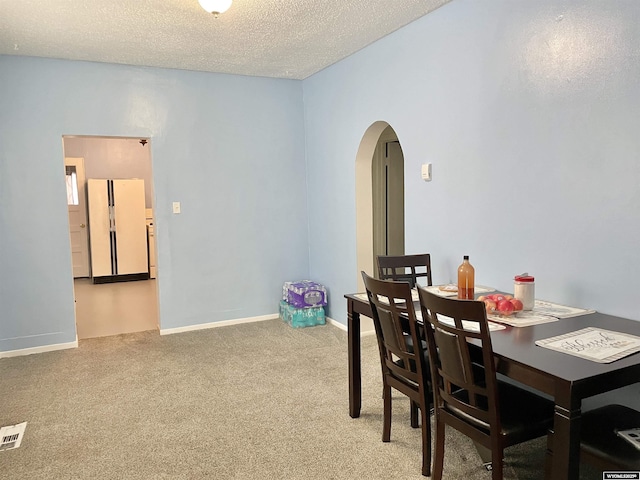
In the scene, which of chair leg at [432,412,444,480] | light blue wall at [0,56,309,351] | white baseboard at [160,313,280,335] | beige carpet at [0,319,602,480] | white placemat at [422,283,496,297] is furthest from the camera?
white baseboard at [160,313,280,335]

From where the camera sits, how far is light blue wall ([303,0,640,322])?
7.04 feet

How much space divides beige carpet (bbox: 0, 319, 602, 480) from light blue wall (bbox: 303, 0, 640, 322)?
980 millimetres

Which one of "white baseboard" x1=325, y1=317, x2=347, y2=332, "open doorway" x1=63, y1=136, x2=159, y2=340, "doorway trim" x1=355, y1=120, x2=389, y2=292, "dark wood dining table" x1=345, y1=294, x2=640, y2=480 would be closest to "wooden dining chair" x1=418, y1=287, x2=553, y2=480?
"dark wood dining table" x1=345, y1=294, x2=640, y2=480

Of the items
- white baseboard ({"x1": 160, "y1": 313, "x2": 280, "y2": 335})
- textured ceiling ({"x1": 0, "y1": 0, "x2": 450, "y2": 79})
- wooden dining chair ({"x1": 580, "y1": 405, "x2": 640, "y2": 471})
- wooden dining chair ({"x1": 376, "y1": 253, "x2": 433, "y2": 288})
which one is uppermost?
textured ceiling ({"x1": 0, "y1": 0, "x2": 450, "y2": 79})

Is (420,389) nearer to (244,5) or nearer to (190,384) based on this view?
(190,384)

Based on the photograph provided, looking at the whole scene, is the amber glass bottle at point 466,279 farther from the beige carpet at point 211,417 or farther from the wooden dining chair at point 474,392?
the beige carpet at point 211,417

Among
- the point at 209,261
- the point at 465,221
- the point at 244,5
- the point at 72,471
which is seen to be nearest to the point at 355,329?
the point at 465,221

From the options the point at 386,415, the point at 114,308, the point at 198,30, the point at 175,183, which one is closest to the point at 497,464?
the point at 386,415

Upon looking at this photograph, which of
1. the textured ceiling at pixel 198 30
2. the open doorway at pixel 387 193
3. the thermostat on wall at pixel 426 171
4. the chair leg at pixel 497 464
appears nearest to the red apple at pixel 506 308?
the chair leg at pixel 497 464

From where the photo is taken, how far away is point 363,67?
4.02 m

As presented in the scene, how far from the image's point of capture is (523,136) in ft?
8.53

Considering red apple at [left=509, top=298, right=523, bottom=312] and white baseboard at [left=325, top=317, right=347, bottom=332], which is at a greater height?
red apple at [left=509, top=298, right=523, bottom=312]

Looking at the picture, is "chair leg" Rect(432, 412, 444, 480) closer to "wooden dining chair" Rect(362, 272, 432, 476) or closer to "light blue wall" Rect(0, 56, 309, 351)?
"wooden dining chair" Rect(362, 272, 432, 476)

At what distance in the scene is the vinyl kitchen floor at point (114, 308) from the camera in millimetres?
4918
